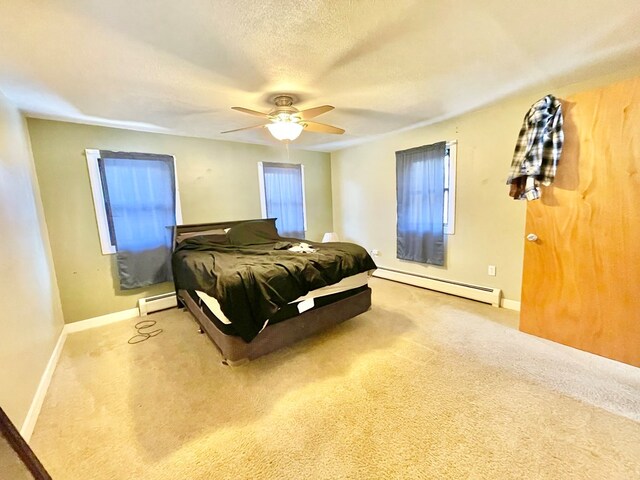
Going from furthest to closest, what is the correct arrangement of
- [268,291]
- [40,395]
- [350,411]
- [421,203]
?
[421,203], [268,291], [40,395], [350,411]

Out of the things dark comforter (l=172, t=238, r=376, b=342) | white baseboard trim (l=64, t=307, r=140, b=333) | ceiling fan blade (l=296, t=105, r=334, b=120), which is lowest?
white baseboard trim (l=64, t=307, r=140, b=333)

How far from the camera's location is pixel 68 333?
2.93 m

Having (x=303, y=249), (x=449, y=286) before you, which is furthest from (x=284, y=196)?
(x=449, y=286)

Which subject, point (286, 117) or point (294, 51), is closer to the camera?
point (294, 51)

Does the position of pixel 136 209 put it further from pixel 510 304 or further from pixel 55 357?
pixel 510 304

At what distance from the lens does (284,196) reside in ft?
14.9

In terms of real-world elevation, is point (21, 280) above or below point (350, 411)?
above

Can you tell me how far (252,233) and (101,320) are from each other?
200 cm

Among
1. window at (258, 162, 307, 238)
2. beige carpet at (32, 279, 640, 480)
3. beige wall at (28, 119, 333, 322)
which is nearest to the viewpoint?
beige carpet at (32, 279, 640, 480)

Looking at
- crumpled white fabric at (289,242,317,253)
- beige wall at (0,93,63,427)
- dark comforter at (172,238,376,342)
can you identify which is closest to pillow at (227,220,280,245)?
dark comforter at (172,238,376,342)

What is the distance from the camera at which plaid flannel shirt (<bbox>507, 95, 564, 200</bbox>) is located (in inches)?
84.8

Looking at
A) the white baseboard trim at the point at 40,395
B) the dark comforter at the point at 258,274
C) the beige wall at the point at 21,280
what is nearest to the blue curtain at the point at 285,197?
the dark comforter at the point at 258,274

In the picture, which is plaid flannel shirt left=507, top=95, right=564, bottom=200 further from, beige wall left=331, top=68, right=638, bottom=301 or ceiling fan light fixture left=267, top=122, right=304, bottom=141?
ceiling fan light fixture left=267, top=122, right=304, bottom=141

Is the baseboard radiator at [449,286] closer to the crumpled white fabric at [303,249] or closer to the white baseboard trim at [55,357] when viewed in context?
the crumpled white fabric at [303,249]
